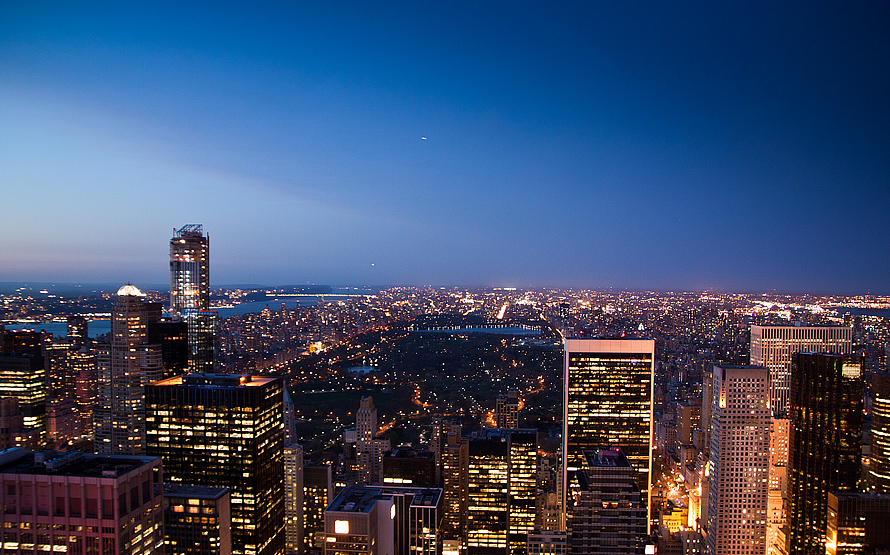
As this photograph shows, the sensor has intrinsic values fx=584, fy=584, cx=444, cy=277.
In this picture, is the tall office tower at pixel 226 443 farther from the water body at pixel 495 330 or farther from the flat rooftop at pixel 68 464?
the water body at pixel 495 330

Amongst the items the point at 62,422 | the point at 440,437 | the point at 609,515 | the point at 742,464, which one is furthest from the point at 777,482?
the point at 62,422

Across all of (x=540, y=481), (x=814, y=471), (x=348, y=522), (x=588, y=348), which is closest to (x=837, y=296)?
(x=814, y=471)

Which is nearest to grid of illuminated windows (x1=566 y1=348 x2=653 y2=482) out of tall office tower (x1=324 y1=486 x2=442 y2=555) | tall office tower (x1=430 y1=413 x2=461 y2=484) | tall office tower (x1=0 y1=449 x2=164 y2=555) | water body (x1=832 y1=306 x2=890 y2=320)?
tall office tower (x1=430 y1=413 x2=461 y2=484)

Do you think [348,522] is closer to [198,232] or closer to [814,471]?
[814,471]

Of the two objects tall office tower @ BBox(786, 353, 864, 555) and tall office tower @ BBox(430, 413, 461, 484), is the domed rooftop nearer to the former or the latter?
tall office tower @ BBox(430, 413, 461, 484)

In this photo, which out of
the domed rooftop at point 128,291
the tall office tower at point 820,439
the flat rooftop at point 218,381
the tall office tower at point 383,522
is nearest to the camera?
the tall office tower at point 383,522

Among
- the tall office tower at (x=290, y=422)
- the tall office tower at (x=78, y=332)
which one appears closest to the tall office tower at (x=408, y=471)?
the tall office tower at (x=290, y=422)
